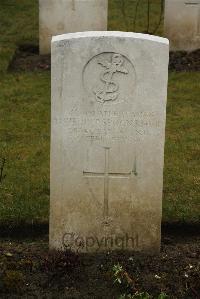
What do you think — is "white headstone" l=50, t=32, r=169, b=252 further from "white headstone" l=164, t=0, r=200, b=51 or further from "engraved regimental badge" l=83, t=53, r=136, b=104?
"white headstone" l=164, t=0, r=200, b=51

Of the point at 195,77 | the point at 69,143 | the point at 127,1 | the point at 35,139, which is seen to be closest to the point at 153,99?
the point at 69,143

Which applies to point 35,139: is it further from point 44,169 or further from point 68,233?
point 68,233

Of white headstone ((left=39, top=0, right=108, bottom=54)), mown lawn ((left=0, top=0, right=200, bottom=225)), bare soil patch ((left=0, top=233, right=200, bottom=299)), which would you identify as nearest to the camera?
bare soil patch ((left=0, top=233, right=200, bottom=299))

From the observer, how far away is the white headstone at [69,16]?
10.5 metres

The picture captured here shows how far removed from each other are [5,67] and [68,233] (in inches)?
216

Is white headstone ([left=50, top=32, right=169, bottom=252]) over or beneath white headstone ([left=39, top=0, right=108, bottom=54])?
beneath

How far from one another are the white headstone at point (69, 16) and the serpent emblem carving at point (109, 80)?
6090mm

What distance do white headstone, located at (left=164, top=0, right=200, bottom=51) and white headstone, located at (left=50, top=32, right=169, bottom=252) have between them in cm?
614

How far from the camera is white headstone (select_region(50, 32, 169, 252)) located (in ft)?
14.9

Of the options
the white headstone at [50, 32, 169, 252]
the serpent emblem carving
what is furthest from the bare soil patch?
the serpent emblem carving

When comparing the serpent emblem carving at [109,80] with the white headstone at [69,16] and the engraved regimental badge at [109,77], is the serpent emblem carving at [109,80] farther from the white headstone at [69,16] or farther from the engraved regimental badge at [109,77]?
the white headstone at [69,16]

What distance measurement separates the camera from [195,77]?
9531 millimetres

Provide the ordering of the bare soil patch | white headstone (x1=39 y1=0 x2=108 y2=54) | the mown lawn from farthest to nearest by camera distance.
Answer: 1. white headstone (x1=39 y1=0 x2=108 y2=54)
2. the mown lawn
3. the bare soil patch

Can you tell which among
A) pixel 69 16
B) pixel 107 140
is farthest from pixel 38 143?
pixel 69 16
